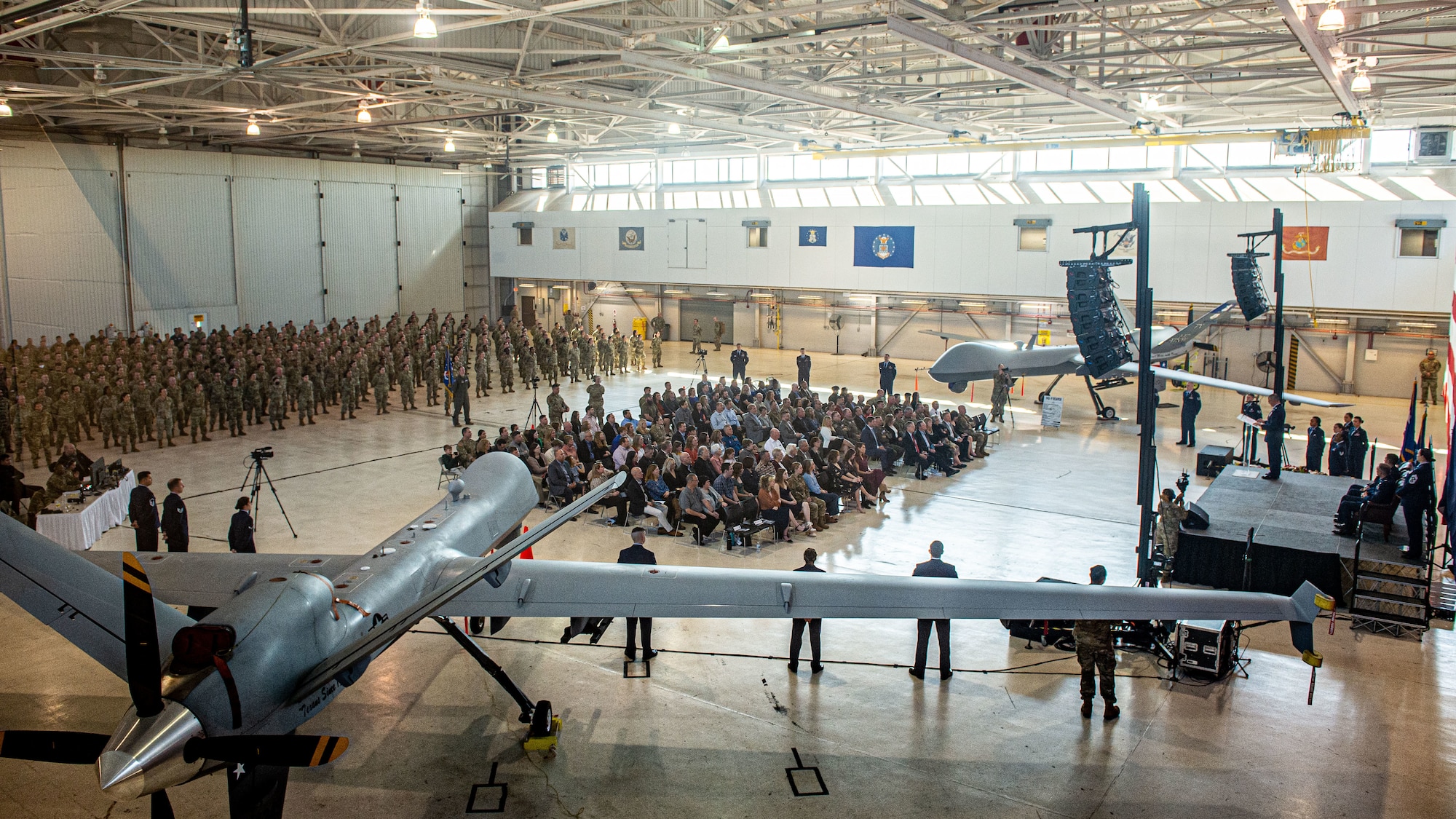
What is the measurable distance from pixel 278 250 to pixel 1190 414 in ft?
98.9

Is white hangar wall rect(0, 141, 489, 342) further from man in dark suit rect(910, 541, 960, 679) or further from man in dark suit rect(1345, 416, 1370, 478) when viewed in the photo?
man in dark suit rect(1345, 416, 1370, 478)

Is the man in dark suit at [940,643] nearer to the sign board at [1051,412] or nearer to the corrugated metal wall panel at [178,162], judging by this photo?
the sign board at [1051,412]

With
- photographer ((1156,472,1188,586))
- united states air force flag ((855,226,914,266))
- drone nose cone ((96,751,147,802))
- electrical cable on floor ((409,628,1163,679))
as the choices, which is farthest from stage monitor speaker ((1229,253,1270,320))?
drone nose cone ((96,751,147,802))

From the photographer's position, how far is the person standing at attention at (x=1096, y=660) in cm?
858

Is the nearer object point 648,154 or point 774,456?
point 774,456

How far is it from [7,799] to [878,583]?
690 cm

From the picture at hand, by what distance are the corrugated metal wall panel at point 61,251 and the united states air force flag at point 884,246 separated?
76.3 feet

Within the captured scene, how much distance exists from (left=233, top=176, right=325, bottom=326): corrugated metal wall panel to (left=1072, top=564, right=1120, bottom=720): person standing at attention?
32084 mm

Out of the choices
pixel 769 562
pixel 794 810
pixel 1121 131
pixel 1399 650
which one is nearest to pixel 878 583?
pixel 794 810

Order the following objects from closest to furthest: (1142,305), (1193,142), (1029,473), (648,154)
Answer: (1142,305) → (1029,473) → (1193,142) → (648,154)

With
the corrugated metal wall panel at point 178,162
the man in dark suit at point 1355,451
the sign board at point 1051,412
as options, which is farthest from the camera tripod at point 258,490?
the corrugated metal wall panel at point 178,162

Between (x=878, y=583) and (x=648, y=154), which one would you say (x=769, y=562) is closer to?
(x=878, y=583)

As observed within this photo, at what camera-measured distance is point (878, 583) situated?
7375 millimetres

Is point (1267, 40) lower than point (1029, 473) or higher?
higher
